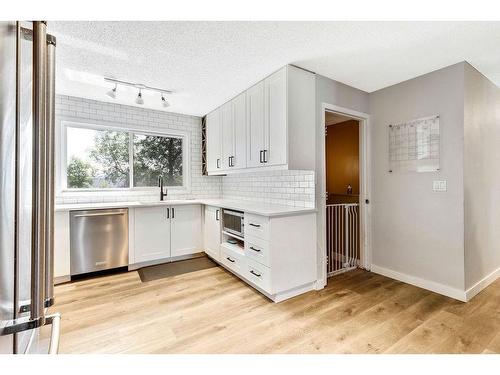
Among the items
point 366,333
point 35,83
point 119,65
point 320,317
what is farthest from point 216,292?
point 119,65

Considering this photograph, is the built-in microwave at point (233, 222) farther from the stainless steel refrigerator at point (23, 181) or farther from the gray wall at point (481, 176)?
the gray wall at point (481, 176)

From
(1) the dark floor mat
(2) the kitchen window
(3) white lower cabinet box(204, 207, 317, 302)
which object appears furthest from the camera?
(2) the kitchen window

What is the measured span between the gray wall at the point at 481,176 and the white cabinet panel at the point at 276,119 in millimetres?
1767

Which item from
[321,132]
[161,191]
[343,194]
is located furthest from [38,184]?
[343,194]

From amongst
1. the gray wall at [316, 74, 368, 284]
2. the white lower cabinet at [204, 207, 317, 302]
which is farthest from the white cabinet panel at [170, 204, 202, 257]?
the gray wall at [316, 74, 368, 284]

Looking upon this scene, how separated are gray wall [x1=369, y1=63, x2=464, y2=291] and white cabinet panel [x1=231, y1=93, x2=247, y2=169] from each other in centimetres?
167

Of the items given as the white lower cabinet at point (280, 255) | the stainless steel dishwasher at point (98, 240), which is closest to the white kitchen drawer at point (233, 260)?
→ the white lower cabinet at point (280, 255)

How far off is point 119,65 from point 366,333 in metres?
3.25

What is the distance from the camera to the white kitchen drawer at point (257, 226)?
2.31 metres

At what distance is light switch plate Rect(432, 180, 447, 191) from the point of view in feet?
7.86

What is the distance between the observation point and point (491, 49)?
2076 mm

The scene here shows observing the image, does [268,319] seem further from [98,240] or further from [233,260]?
[98,240]

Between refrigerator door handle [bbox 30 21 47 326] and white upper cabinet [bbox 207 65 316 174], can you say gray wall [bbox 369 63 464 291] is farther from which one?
refrigerator door handle [bbox 30 21 47 326]
